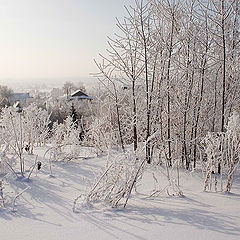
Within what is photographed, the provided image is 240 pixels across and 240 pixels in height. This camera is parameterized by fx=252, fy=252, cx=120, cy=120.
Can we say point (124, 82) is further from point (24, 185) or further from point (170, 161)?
point (24, 185)

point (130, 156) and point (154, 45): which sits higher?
point (154, 45)

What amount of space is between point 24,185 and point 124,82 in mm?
3812

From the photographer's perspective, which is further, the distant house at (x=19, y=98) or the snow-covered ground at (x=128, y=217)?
the distant house at (x=19, y=98)

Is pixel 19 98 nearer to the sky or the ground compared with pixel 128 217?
nearer to the sky

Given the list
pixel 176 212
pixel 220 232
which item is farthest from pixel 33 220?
pixel 220 232

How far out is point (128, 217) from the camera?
2895 millimetres

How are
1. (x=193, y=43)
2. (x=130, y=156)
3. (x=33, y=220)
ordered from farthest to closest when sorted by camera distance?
(x=193, y=43)
(x=130, y=156)
(x=33, y=220)

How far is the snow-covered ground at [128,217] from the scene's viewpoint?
8.18ft

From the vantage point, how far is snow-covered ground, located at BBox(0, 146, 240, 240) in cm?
249

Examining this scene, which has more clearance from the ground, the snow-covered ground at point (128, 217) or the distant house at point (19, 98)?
the distant house at point (19, 98)

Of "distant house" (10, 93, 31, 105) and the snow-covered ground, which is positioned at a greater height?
"distant house" (10, 93, 31, 105)

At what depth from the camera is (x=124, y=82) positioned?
6.93 m

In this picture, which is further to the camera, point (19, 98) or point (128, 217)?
point (19, 98)

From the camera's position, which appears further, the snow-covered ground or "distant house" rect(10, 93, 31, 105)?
"distant house" rect(10, 93, 31, 105)
